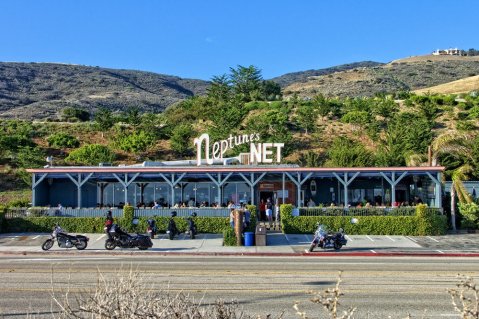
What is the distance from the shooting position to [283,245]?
28891 mm

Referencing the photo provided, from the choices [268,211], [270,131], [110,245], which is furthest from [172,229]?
[270,131]

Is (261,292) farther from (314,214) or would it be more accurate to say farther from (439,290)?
(314,214)

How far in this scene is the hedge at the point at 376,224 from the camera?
32.9m

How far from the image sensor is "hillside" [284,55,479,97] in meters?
153

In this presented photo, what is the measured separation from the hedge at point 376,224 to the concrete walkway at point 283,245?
2.26 feet

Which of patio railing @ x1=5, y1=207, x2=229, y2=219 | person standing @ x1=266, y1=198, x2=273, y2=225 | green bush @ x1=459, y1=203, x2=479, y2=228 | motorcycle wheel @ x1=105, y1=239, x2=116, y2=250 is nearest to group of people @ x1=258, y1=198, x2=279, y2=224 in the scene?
person standing @ x1=266, y1=198, x2=273, y2=225

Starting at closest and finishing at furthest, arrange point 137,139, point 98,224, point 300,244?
point 300,244, point 98,224, point 137,139

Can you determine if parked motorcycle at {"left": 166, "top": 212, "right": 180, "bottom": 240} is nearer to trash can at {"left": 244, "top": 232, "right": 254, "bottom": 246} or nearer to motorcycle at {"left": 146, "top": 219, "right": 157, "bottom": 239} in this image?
motorcycle at {"left": 146, "top": 219, "right": 157, "bottom": 239}

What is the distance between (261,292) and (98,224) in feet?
→ 67.4

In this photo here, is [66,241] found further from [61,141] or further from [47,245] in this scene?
[61,141]

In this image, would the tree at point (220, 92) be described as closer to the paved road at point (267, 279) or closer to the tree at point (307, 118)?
the tree at point (307, 118)

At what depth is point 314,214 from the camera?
111 ft

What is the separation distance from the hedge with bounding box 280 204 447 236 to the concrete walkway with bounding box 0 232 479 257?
688 millimetres

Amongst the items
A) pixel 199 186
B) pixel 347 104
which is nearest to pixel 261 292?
pixel 199 186
